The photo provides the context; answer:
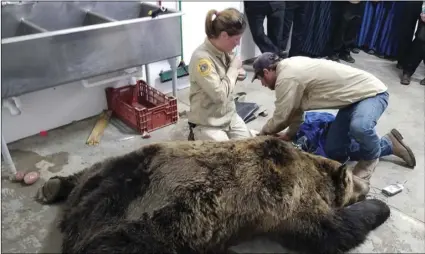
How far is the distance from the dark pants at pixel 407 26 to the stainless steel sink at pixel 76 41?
7.49ft

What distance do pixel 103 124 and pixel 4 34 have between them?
0.83 meters

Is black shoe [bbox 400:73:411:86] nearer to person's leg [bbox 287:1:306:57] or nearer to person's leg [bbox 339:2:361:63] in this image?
person's leg [bbox 339:2:361:63]

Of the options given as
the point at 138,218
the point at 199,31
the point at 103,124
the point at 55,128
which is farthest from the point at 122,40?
the point at 138,218

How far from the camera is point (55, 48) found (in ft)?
7.28

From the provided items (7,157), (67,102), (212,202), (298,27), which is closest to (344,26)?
(298,27)

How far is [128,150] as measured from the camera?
101 inches

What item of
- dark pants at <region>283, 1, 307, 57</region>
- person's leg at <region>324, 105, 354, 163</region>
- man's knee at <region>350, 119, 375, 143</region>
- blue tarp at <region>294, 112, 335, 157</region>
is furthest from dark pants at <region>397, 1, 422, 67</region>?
man's knee at <region>350, 119, 375, 143</region>

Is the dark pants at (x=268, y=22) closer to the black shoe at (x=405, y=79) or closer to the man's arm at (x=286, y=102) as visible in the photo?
the black shoe at (x=405, y=79)

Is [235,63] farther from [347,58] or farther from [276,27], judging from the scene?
[347,58]

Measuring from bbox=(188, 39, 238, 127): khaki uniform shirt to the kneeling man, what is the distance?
0.63 ft

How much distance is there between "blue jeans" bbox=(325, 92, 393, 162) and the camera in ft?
6.87

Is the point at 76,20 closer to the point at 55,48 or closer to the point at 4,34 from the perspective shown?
the point at 4,34

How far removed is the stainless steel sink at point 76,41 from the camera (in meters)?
2.14

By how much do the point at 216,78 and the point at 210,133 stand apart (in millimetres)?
329
